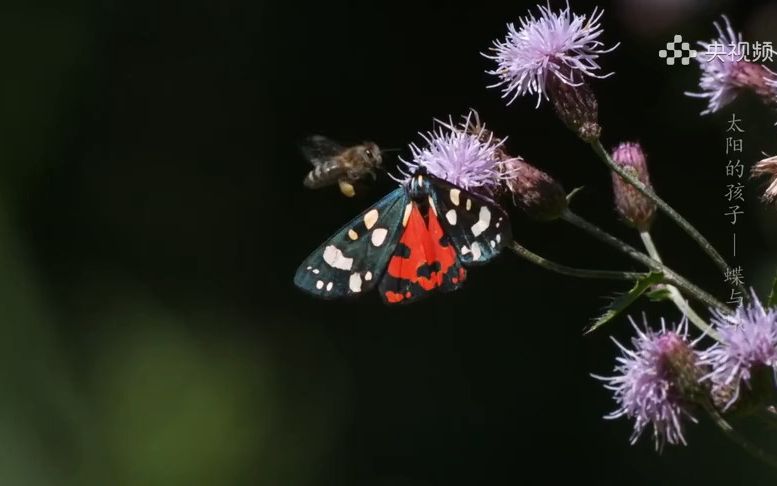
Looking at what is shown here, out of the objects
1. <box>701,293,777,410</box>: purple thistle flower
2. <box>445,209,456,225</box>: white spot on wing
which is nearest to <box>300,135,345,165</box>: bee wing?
<box>445,209,456,225</box>: white spot on wing

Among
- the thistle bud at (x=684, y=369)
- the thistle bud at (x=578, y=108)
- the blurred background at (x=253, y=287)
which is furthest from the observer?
the blurred background at (x=253, y=287)

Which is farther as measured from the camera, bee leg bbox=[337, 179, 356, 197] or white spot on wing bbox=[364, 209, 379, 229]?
bee leg bbox=[337, 179, 356, 197]

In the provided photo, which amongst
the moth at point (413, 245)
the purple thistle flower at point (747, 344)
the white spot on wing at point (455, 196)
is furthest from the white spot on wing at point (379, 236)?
the purple thistle flower at point (747, 344)

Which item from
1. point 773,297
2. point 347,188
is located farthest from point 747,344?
point 347,188

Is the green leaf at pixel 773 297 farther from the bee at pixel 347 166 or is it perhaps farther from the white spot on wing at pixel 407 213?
the bee at pixel 347 166

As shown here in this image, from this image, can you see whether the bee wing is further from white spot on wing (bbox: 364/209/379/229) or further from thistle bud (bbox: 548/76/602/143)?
thistle bud (bbox: 548/76/602/143)

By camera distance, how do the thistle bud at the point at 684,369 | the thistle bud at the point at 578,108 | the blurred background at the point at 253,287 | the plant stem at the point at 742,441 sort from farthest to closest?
1. the blurred background at the point at 253,287
2. the thistle bud at the point at 578,108
3. the thistle bud at the point at 684,369
4. the plant stem at the point at 742,441
